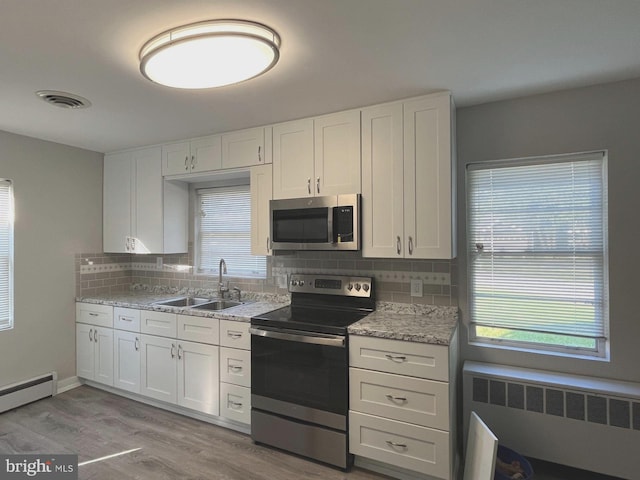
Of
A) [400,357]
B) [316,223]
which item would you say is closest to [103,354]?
[316,223]

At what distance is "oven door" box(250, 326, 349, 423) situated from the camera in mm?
2209

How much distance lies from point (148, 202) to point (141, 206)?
0.35ft

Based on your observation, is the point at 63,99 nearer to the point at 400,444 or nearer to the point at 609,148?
the point at 400,444

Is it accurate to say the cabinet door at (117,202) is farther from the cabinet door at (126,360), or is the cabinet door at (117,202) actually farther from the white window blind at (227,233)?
the cabinet door at (126,360)

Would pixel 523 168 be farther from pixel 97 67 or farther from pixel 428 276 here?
pixel 97 67

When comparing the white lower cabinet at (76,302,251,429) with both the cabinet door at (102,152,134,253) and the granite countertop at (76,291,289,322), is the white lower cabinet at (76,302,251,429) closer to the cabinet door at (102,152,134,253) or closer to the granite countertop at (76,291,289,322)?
the granite countertop at (76,291,289,322)

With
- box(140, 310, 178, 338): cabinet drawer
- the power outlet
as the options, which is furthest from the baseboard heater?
the power outlet

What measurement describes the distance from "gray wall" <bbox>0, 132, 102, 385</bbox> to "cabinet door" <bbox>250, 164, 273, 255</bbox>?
6.40 feet

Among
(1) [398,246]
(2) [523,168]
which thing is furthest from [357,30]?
(2) [523,168]

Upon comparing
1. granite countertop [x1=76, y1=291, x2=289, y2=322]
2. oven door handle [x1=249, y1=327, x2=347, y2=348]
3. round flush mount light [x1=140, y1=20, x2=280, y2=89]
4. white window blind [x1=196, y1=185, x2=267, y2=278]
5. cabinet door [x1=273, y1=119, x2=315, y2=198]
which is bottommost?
oven door handle [x1=249, y1=327, x2=347, y2=348]

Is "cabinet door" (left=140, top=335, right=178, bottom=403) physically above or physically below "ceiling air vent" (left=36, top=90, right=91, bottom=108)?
below

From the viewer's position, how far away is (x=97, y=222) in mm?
3723

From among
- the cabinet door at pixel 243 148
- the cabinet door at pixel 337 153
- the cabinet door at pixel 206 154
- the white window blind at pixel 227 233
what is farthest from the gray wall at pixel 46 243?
the cabinet door at pixel 337 153

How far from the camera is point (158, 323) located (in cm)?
297
